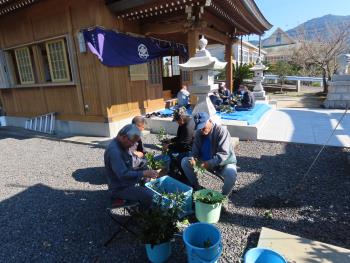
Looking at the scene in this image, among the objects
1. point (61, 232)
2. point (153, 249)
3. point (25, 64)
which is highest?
point (25, 64)

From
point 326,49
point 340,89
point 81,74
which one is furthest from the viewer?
point 326,49

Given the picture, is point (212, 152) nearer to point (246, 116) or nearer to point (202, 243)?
point (202, 243)

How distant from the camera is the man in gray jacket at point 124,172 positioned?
2715 millimetres

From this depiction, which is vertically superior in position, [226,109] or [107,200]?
[226,109]

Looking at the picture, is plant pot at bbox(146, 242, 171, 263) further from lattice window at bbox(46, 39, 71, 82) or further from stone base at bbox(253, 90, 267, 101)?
stone base at bbox(253, 90, 267, 101)

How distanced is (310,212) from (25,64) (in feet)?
31.7

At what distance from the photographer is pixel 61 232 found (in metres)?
2.99

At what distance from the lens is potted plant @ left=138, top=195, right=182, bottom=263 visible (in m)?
2.33

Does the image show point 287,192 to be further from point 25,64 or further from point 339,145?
point 25,64

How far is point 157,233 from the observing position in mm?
2340

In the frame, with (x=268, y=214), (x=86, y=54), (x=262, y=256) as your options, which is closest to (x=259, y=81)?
(x=86, y=54)

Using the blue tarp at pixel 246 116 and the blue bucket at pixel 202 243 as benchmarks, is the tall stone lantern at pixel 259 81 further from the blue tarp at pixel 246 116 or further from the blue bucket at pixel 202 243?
the blue bucket at pixel 202 243

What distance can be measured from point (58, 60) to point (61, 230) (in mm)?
6000

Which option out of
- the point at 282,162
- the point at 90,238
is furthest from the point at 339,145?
the point at 90,238
